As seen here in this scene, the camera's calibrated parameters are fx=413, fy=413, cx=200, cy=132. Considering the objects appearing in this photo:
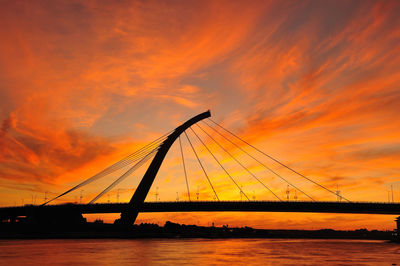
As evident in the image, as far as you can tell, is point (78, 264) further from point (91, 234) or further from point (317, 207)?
point (91, 234)

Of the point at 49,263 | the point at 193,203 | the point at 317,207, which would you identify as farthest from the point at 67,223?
the point at 49,263

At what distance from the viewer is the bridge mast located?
290 ft

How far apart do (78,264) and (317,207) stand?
65.1m

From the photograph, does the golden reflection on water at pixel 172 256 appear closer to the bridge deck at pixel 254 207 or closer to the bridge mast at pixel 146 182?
the bridge mast at pixel 146 182

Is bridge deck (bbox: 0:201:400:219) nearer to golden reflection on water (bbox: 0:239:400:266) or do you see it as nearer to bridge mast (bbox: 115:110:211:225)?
bridge mast (bbox: 115:110:211:225)

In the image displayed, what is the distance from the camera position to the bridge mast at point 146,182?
290ft

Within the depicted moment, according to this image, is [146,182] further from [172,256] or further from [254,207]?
[172,256]

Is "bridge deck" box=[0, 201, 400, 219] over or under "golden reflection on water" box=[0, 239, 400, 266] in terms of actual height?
over

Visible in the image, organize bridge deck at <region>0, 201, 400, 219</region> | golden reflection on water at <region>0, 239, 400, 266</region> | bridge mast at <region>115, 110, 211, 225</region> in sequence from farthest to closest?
1. bridge deck at <region>0, 201, 400, 219</region>
2. bridge mast at <region>115, 110, 211, 225</region>
3. golden reflection on water at <region>0, 239, 400, 266</region>

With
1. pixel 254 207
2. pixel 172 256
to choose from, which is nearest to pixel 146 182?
pixel 254 207

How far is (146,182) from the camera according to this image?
89125 mm

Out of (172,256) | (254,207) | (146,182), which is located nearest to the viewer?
(172,256)

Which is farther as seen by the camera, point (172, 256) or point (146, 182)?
point (146, 182)

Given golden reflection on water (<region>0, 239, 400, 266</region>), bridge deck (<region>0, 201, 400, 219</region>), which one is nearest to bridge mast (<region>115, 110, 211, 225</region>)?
bridge deck (<region>0, 201, 400, 219</region>)
